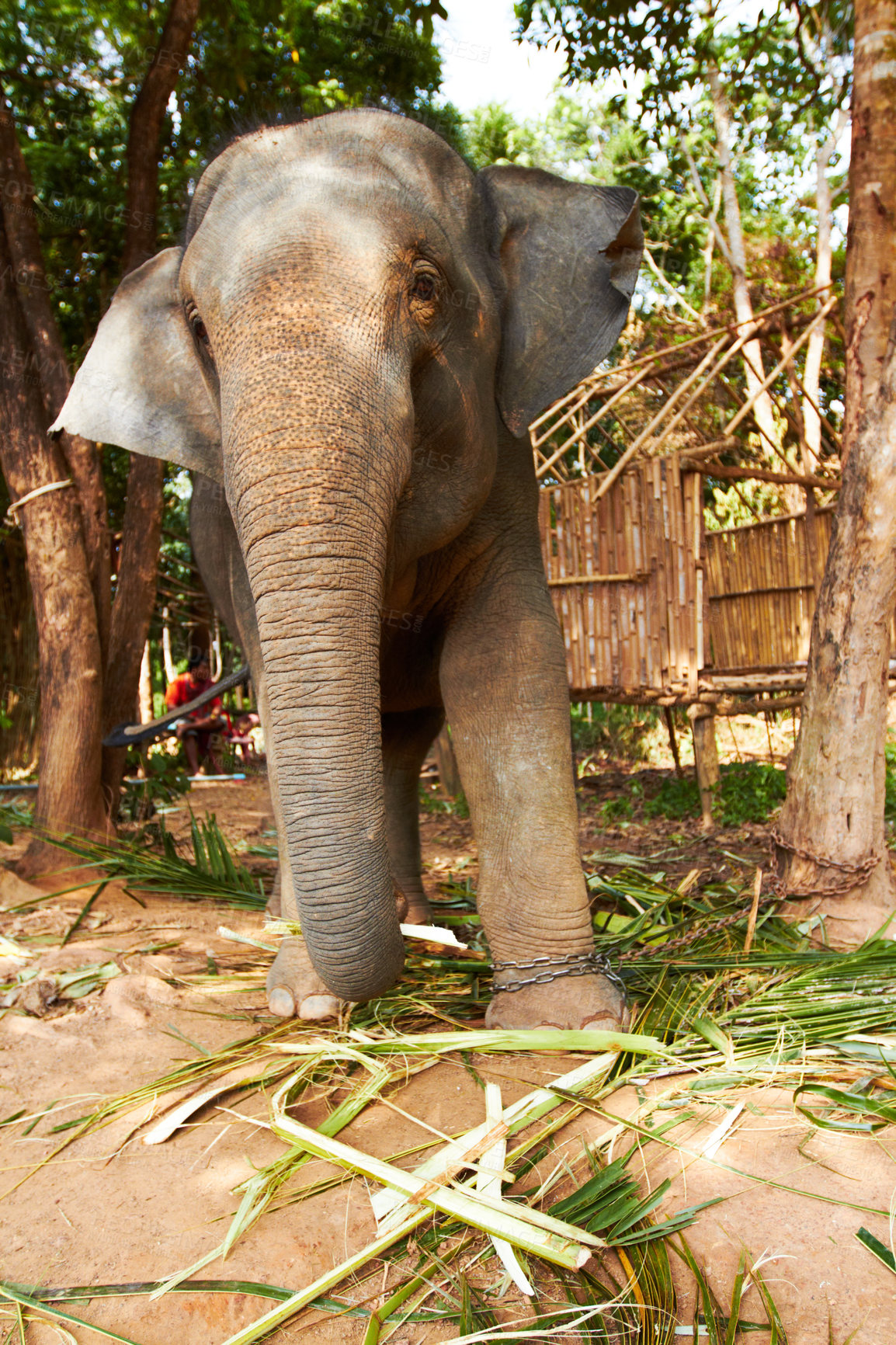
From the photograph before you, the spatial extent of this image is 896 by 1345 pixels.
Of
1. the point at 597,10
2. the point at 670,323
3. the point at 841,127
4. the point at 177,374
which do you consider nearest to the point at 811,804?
the point at 177,374

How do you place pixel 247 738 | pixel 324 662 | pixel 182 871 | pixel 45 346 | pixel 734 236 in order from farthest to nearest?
pixel 247 738, pixel 734 236, pixel 45 346, pixel 182 871, pixel 324 662

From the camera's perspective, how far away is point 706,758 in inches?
272

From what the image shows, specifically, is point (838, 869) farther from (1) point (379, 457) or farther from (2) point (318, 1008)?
(1) point (379, 457)

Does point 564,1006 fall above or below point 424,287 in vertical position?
below

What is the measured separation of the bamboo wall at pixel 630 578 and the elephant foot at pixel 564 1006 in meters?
3.92

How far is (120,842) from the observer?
4660 mm

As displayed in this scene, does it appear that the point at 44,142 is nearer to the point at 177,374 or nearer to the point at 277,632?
the point at 177,374

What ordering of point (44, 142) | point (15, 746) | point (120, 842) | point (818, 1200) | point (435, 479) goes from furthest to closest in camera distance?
point (15, 746), point (44, 142), point (120, 842), point (435, 479), point (818, 1200)

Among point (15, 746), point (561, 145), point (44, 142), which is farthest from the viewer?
point (561, 145)

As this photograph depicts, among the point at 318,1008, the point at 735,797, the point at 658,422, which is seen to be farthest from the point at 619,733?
the point at 318,1008

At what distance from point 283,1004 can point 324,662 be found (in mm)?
1193

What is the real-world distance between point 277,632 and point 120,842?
2890mm

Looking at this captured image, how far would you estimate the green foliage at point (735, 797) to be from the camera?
6.91 meters

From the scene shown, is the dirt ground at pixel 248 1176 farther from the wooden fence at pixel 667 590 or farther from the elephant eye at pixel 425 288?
the wooden fence at pixel 667 590
